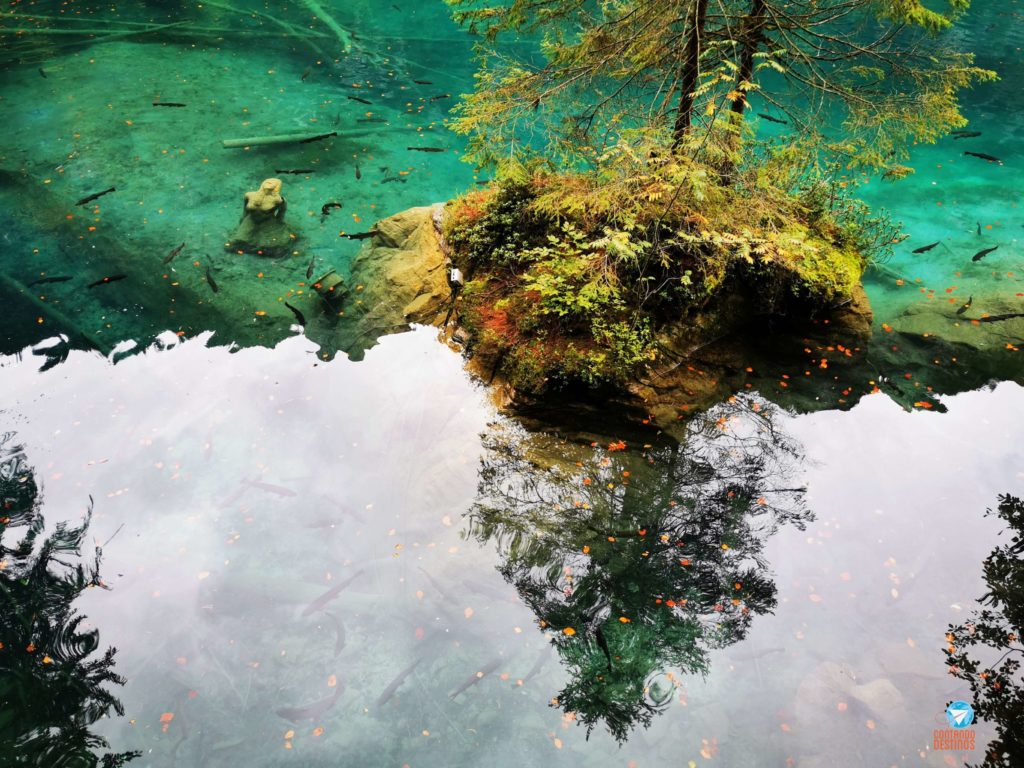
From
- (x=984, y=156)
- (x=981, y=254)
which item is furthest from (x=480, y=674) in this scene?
(x=984, y=156)

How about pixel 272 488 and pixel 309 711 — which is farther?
pixel 272 488

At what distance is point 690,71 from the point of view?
289 inches

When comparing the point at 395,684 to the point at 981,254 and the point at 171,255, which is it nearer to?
the point at 171,255

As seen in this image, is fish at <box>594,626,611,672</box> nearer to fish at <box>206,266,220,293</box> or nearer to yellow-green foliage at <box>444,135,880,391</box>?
yellow-green foliage at <box>444,135,880,391</box>

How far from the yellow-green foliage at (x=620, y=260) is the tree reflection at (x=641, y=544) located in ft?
3.88

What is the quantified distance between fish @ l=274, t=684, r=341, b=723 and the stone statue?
7.59 metres

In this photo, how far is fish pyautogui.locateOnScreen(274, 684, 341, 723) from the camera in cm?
539

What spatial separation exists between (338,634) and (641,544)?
121 inches

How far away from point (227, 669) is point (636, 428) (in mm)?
4873

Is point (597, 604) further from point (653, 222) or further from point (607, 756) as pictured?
point (653, 222)

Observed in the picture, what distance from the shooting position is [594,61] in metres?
7.41

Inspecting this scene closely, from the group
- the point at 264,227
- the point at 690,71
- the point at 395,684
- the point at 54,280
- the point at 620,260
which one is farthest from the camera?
the point at 264,227

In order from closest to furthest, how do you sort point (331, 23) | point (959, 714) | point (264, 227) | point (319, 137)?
point (959, 714) → point (264, 227) → point (319, 137) → point (331, 23)

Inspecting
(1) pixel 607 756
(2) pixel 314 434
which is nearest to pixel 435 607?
(1) pixel 607 756
